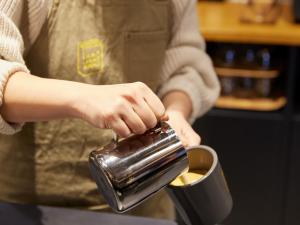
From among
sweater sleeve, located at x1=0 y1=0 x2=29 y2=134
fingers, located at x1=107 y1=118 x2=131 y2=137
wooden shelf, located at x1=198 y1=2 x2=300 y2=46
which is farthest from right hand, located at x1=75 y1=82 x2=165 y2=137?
wooden shelf, located at x1=198 y1=2 x2=300 y2=46

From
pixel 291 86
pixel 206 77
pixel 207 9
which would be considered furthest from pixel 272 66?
pixel 206 77

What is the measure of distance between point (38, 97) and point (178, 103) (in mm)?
401

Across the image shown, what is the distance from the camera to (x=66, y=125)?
101cm

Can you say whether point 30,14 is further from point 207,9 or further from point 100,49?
point 207,9

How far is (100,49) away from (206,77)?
292 millimetres

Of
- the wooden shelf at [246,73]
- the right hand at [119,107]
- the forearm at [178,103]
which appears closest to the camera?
the right hand at [119,107]

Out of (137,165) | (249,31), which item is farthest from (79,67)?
(249,31)

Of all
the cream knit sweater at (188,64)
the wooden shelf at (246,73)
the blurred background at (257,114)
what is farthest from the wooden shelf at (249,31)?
the cream knit sweater at (188,64)

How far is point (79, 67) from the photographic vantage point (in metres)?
0.98

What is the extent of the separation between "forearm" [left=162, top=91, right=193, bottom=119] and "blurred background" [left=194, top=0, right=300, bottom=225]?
2.42 feet

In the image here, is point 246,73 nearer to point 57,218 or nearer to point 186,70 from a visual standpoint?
point 186,70

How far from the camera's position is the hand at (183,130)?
96 cm

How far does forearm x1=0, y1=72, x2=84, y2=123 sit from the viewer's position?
740mm

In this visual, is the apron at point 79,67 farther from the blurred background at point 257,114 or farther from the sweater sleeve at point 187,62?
the blurred background at point 257,114
